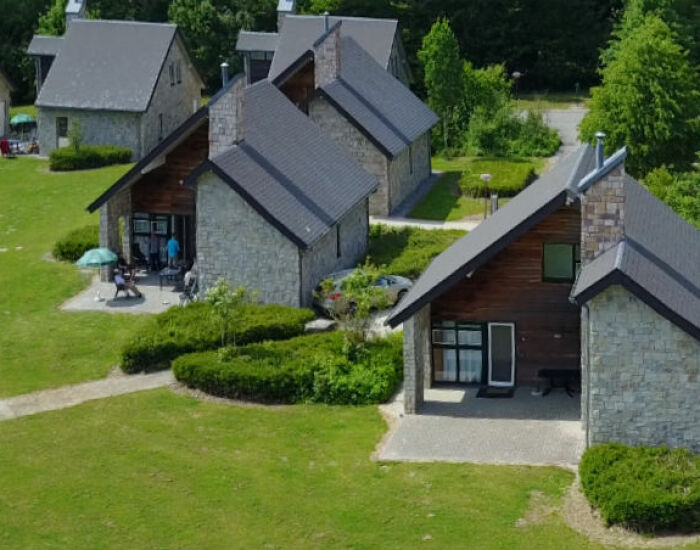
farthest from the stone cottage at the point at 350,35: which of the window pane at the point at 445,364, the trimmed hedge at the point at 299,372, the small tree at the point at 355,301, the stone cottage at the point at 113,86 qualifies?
the window pane at the point at 445,364

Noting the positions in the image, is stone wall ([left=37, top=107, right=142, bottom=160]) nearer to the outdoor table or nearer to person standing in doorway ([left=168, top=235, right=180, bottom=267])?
person standing in doorway ([left=168, top=235, right=180, bottom=267])

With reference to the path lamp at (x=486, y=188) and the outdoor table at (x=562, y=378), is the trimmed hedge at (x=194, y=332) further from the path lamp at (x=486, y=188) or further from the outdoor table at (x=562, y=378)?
the path lamp at (x=486, y=188)

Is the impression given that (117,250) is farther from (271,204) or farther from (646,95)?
(646,95)

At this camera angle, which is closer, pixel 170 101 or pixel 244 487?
pixel 244 487

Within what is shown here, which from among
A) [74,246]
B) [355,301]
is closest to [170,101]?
[74,246]

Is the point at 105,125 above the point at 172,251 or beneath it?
above

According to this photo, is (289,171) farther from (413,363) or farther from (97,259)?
(413,363)

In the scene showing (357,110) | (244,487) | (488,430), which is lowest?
(244,487)

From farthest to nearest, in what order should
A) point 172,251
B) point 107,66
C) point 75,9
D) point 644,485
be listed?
point 75,9 < point 107,66 < point 172,251 < point 644,485
